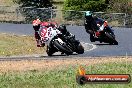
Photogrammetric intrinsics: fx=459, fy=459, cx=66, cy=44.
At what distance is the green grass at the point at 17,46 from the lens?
22.7m

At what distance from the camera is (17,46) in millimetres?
24516

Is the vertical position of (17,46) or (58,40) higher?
(58,40)

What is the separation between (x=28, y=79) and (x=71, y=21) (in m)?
30.5

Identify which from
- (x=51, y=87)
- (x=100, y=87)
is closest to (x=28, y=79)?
(x=51, y=87)

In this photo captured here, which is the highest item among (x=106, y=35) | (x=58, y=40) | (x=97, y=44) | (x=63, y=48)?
(x=58, y=40)

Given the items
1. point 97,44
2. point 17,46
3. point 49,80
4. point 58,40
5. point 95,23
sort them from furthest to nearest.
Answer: point 97,44
point 95,23
point 17,46
point 58,40
point 49,80

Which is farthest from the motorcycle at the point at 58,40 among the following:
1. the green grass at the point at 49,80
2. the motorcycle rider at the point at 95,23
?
the green grass at the point at 49,80

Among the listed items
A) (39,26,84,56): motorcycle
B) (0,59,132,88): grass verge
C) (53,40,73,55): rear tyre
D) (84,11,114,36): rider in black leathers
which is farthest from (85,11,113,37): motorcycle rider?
(0,59,132,88): grass verge

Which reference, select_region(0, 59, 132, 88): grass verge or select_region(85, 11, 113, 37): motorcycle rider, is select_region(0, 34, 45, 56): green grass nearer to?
select_region(85, 11, 113, 37): motorcycle rider

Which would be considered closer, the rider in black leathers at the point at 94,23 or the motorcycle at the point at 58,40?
the motorcycle at the point at 58,40

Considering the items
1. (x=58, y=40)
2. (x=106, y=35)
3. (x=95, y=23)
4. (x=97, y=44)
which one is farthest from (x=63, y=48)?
(x=97, y=44)

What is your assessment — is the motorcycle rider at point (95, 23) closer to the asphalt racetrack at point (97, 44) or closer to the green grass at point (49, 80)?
the asphalt racetrack at point (97, 44)

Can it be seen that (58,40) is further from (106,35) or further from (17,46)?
(106,35)

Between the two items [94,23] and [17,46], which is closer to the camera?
[17,46]
